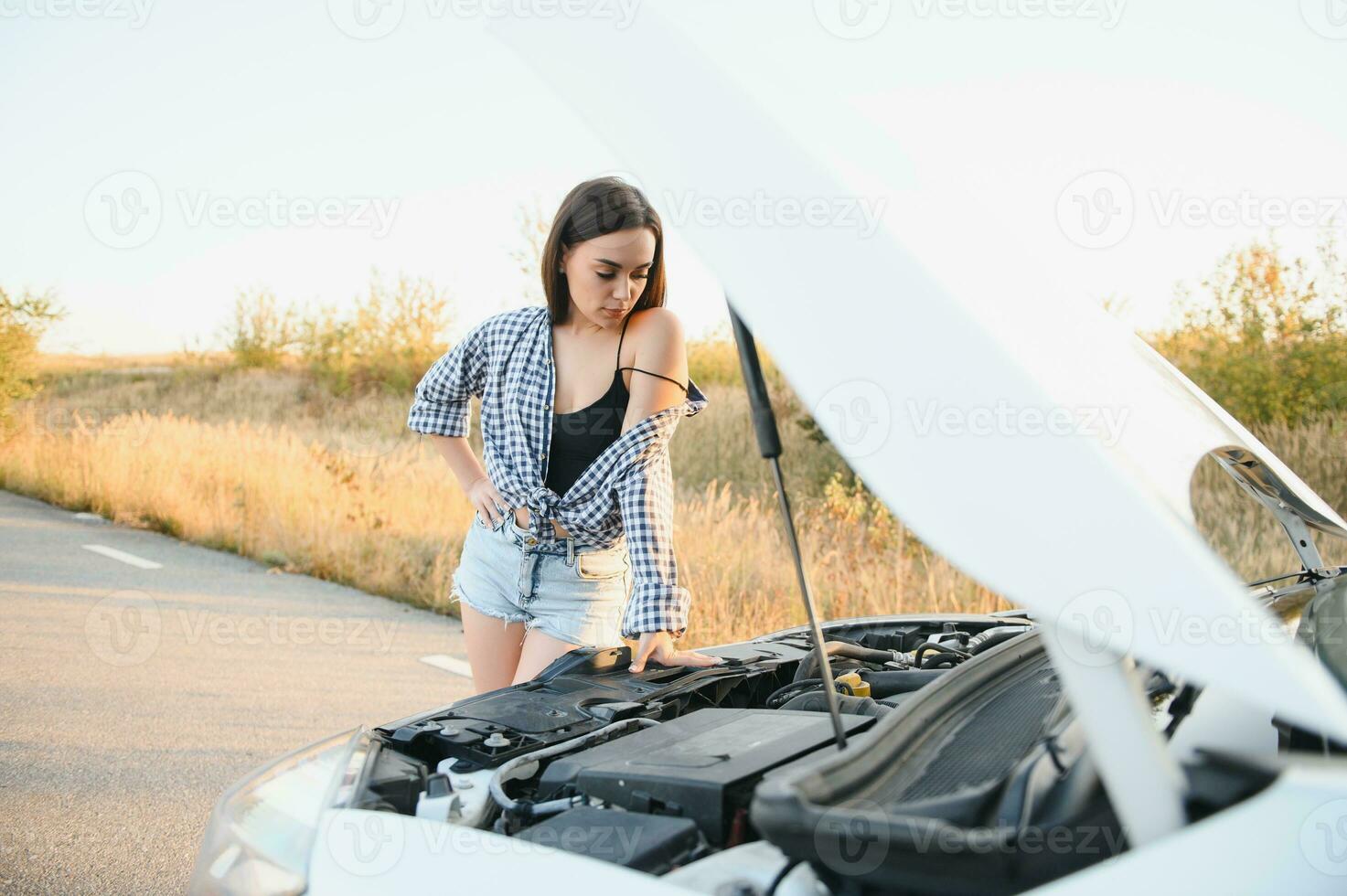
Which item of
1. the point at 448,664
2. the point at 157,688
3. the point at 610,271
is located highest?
the point at 610,271

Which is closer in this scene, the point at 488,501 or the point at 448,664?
the point at 488,501

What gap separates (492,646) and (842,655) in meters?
1.12

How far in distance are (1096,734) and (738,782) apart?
620 millimetres

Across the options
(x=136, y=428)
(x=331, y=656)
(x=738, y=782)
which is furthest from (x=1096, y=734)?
(x=136, y=428)

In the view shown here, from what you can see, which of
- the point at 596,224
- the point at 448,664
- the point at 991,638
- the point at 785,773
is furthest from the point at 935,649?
the point at 448,664

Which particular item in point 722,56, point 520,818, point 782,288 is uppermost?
point 722,56

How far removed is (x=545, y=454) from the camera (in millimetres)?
3033

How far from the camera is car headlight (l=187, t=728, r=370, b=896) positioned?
157cm

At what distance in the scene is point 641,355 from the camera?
2.99 m

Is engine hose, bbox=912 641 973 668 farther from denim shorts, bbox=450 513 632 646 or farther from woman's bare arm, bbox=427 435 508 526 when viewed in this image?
woman's bare arm, bbox=427 435 508 526

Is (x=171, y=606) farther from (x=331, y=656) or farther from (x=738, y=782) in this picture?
(x=738, y=782)

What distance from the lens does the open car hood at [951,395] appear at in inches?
40.8

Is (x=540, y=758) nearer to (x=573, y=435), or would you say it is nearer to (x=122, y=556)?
(x=573, y=435)

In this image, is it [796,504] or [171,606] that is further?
[796,504]
